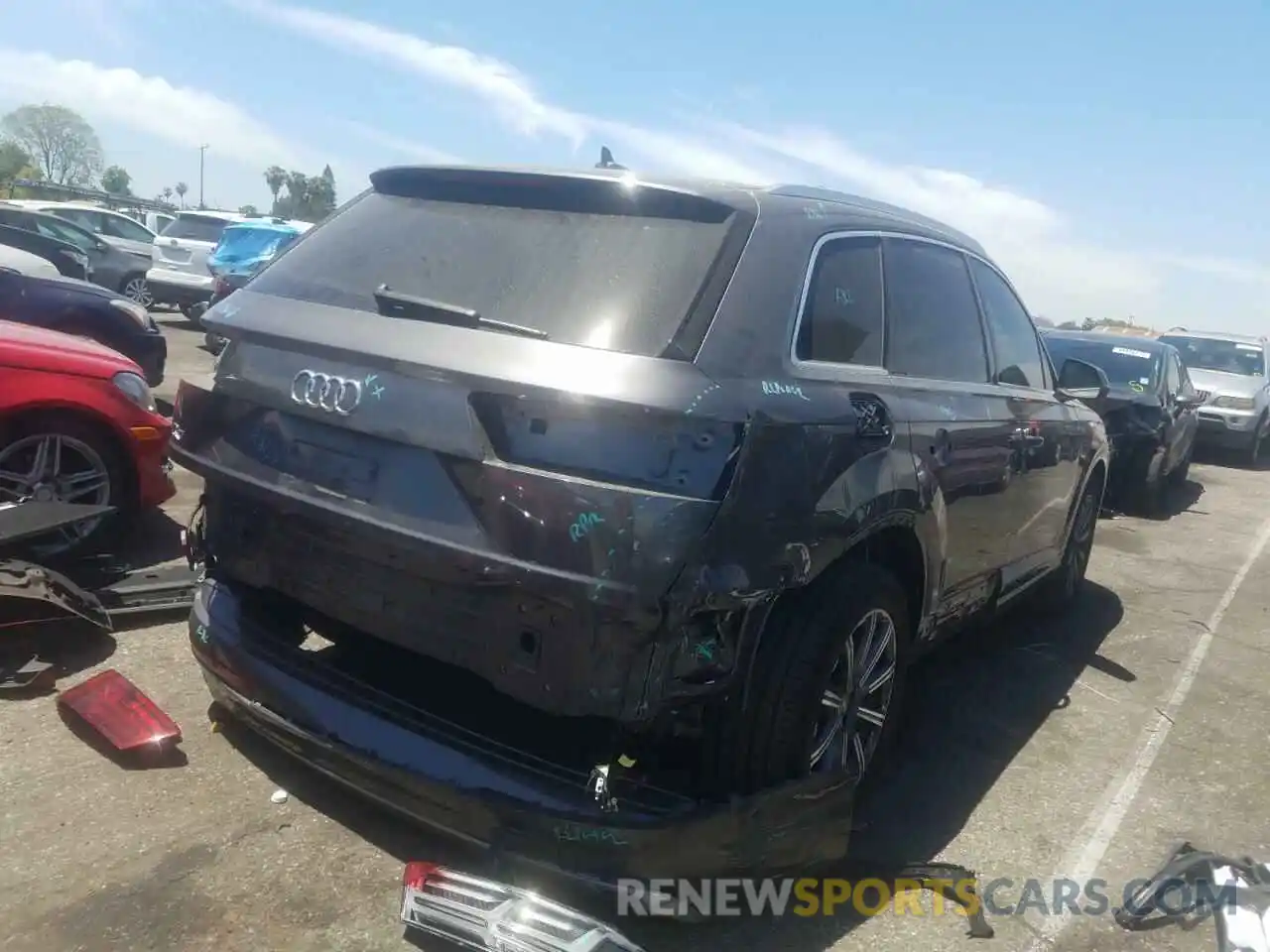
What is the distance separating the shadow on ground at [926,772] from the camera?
9.11ft

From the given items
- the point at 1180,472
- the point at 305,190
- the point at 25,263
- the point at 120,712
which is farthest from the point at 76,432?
the point at 305,190

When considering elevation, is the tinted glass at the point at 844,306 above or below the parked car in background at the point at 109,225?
above

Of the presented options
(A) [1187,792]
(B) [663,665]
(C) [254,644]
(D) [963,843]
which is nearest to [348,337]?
(C) [254,644]

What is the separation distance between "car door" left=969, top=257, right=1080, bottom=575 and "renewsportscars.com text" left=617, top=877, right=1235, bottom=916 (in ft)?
5.11

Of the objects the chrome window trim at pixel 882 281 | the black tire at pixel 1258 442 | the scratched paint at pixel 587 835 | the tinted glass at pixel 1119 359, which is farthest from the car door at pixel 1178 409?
the scratched paint at pixel 587 835

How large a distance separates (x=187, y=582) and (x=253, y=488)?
2.13 meters

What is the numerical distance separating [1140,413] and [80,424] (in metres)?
8.47

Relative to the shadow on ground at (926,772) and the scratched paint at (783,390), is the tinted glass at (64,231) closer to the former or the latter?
the shadow on ground at (926,772)

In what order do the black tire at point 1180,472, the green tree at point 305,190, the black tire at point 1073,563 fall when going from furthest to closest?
the green tree at point 305,190
the black tire at point 1180,472
the black tire at point 1073,563

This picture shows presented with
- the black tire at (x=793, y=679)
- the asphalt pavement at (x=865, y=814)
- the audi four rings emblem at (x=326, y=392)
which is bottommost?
the asphalt pavement at (x=865, y=814)

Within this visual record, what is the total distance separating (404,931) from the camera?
2633mm

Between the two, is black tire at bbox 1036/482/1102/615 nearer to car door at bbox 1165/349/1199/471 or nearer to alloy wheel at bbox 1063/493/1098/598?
alloy wheel at bbox 1063/493/1098/598

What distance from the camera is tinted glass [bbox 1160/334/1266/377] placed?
49.2 feet

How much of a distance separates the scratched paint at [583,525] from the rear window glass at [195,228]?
1678cm
